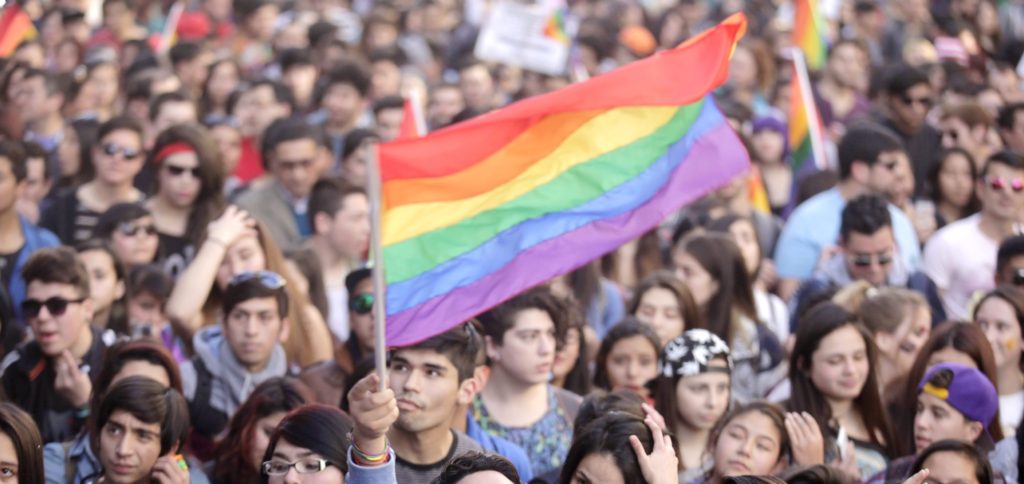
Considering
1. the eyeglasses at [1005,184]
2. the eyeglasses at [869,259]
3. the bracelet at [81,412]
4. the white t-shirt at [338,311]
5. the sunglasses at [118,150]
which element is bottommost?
the bracelet at [81,412]

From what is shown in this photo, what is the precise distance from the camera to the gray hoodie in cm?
762

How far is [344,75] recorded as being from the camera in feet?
44.7

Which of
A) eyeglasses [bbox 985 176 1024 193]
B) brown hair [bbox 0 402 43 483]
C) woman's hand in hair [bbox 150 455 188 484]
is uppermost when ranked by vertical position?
eyeglasses [bbox 985 176 1024 193]

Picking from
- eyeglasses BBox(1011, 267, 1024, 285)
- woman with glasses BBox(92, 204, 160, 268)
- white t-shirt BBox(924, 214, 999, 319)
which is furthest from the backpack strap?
white t-shirt BBox(924, 214, 999, 319)

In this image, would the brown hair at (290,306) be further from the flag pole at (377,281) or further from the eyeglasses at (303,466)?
the flag pole at (377,281)

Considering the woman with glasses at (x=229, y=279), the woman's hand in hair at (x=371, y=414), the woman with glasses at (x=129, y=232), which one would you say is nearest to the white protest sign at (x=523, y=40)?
the woman with glasses at (x=129, y=232)

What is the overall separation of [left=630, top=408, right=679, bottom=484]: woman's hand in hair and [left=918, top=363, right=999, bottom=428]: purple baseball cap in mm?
2015

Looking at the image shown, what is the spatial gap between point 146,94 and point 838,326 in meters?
6.90

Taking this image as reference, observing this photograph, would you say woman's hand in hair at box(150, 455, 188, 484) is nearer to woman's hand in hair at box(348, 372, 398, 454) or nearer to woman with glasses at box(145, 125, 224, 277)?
woman's hand in hair at box(348, 372, 398, 454)

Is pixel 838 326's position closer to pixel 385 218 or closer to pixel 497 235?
pixel 497 235

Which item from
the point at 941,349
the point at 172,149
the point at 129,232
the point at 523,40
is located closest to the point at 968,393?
the point at 941,349

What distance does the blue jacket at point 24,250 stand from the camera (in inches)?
335

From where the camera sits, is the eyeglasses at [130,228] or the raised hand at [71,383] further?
the eyeglasses at [130,228]

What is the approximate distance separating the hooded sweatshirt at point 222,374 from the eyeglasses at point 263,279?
264 mm
